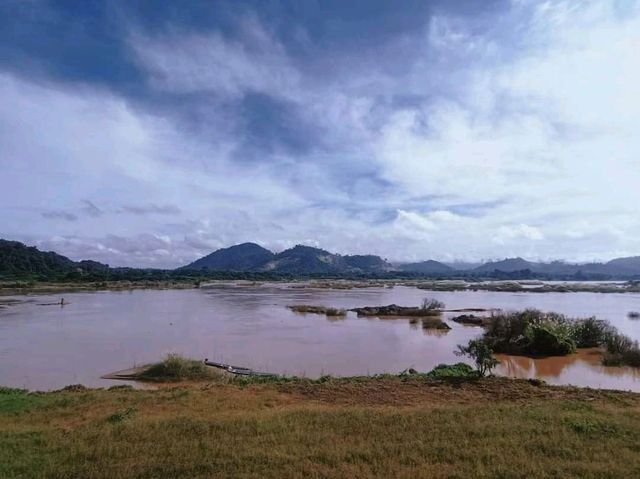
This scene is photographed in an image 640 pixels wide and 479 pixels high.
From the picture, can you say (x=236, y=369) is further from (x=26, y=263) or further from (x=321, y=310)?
(x=26, y=263)

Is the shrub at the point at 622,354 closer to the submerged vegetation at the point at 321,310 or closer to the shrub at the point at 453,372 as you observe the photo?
the shrub at the point at 453,372

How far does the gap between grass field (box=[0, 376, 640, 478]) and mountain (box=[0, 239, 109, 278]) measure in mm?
111828

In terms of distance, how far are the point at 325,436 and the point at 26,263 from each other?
13406 centimetres

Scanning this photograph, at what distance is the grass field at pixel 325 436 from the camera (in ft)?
24.7

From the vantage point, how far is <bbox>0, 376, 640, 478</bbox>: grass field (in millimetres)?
7535

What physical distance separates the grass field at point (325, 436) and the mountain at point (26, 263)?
112 m

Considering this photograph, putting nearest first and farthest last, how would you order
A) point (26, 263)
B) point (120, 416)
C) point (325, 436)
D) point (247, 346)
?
point (325, 436) → point (120, 416) → point (247, 346) → point (26, 263)

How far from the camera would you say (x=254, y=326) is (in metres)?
35.7

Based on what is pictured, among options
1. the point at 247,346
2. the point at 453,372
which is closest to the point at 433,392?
the point at 453,372

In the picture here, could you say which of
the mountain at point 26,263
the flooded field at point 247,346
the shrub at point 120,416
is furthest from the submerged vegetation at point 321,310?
the mountain at point 26,263

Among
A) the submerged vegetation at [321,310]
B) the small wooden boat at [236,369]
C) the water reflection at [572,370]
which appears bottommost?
the water reflection at [572,370]

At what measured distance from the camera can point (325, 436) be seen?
9117mm

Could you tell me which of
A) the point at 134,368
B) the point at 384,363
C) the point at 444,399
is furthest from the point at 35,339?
the point at 444,399

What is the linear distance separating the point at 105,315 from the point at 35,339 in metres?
13.6
